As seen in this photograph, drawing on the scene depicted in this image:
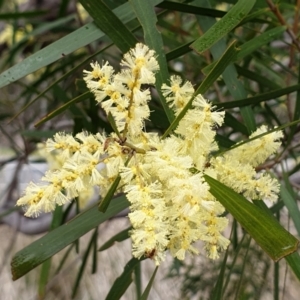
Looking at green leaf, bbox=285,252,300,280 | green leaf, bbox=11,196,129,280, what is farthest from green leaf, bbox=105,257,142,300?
green leaf, bbox=285,252,300,280

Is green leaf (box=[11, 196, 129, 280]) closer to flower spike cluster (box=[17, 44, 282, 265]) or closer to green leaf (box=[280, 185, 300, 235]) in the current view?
flower spike cluster (box=[17, 44, 282, 265])

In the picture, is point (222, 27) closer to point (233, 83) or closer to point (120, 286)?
point (233, 83)

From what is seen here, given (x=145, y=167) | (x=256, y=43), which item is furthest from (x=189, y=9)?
(x=145, y=167)

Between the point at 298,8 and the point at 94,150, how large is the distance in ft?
1.26

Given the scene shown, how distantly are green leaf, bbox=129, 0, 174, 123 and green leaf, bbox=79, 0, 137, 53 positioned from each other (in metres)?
0.02

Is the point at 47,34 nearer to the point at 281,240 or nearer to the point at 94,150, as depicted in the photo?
the point at 94,150

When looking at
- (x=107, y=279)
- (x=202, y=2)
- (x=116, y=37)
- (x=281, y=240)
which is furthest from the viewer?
(x=107, y=279)

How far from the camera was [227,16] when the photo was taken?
0.44m

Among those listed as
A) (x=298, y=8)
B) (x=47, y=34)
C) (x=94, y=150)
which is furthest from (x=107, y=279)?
(x=94, y=150)

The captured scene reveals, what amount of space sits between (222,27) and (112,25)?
10 centimetres

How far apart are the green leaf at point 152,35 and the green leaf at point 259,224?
105 mm

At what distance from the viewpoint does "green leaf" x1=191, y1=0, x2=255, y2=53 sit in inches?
15.7

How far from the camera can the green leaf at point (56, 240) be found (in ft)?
1.28

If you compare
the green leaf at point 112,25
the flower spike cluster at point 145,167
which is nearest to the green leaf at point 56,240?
the flower spike cluster at point 145,167
